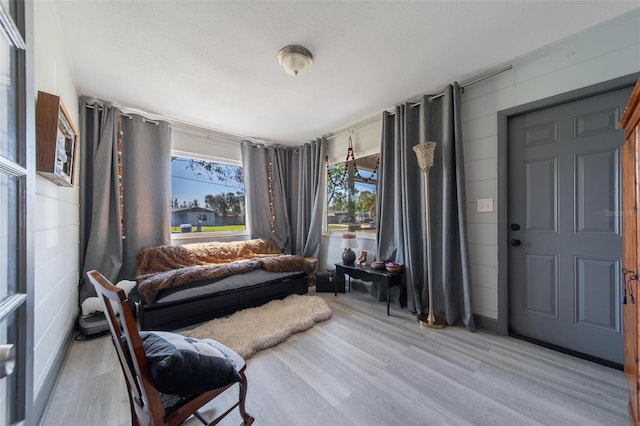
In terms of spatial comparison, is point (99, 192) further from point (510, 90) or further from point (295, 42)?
point (510, 90)

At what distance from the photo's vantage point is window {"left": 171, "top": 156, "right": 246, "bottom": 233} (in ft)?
11.5

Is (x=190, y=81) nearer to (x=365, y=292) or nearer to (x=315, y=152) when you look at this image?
(x=315, y=152)

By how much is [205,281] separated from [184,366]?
5.89 ft

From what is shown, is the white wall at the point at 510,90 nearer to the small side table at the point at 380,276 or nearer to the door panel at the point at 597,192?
the door panel at the point at 597,192

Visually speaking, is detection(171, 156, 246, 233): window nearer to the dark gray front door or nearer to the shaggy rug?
the shaggy rug

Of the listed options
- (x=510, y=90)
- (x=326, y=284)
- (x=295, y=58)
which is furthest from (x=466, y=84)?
(x=326, y=284)

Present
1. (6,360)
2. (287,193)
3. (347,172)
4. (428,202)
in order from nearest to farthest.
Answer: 1. (6,360)
2. (428,202)
3. (347,172)
4. (287,193)

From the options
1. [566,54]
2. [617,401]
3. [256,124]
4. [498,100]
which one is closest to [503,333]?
[617,401]

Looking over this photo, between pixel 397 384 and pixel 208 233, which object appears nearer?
pixel 397 384

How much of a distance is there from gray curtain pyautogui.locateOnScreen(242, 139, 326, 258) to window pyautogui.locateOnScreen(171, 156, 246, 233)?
230 millimetres

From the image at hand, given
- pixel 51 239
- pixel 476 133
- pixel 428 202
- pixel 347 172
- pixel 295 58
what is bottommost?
pixel 51 239

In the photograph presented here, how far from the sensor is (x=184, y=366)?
0.94 metres

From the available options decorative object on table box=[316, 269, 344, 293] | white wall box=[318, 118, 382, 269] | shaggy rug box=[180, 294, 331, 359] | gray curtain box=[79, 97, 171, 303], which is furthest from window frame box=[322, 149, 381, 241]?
gray curtain box=[79, 97, 171, 303]

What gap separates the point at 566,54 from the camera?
186 centimetres
